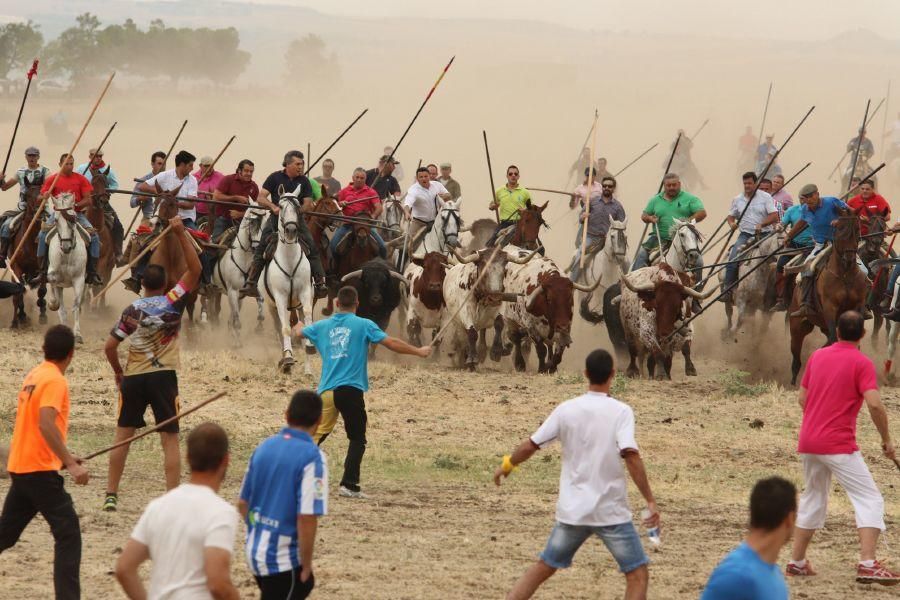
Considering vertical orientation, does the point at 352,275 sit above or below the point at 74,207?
below

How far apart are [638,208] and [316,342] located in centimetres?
4791

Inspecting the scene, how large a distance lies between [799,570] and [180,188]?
13.8 m

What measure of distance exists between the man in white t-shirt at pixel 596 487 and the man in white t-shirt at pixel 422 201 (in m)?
16.8

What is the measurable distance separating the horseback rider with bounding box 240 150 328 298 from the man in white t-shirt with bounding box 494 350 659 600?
12.9 m

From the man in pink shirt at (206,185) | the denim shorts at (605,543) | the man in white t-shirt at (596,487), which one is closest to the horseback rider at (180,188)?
the man in pink shirt at (206,185)

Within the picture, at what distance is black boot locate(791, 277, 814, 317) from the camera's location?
21.0 meters

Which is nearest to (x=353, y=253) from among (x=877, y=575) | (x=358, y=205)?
(x=358, y=205)

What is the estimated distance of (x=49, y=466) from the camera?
8.95 m

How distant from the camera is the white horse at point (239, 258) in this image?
77.0ft

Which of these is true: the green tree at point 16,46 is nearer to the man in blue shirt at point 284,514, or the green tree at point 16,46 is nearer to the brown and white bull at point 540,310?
the brown and white bull at point 540,310

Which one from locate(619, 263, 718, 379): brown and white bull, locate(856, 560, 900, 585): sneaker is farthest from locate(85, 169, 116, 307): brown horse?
locate(856, 560, 900, 585): sneaker

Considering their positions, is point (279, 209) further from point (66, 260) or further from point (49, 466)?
point (49, 466)

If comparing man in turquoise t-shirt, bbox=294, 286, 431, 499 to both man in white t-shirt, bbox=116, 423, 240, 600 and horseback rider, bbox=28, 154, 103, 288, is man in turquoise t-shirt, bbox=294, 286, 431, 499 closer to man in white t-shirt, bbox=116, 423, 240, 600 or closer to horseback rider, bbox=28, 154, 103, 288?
man in white t-shirt, bbox=116, 423, 240, 600

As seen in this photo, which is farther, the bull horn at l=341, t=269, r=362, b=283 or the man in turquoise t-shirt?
the bull horn at l=341, t=269, r=362, b=283
